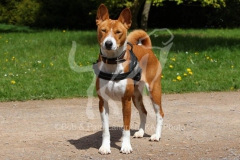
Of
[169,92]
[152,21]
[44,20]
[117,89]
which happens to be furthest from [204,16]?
[117,89]

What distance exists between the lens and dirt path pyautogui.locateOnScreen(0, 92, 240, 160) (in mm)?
5996

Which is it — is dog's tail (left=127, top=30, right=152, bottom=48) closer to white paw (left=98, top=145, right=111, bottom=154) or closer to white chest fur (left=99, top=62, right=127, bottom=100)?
white chest fur (left=99, top=62, right=127, bottom=100)

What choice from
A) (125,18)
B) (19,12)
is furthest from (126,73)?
(19,12)

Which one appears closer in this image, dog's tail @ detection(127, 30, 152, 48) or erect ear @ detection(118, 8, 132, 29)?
erect ear @ detection(118, 8, 132, 29)

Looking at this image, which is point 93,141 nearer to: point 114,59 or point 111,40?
point 114,59

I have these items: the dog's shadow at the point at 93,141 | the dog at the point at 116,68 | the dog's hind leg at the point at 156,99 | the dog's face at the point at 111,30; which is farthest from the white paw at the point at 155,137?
the dog's face at the point at 111,30

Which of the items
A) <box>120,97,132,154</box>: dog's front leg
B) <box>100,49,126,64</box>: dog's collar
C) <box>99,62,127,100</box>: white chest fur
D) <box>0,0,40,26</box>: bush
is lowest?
<box>0,0,40,26</box>: bush

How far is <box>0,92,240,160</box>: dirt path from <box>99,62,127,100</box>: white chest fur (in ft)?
2.28

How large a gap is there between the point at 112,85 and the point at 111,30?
2.05 ft

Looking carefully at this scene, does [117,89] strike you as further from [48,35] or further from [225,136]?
[48,35]

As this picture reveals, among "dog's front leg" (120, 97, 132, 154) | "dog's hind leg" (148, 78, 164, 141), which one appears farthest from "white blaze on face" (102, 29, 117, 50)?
"dog's hind leg" (148, 78, 164, 141)

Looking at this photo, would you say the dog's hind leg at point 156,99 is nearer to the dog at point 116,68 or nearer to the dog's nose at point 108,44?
the dog at point 116,68

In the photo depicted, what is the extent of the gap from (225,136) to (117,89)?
1.76m

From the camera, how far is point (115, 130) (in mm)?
7242
